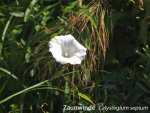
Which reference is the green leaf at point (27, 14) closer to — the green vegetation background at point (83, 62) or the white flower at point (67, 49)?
the green vegetation background at point (83, 62)

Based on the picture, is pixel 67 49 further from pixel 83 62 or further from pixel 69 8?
pixel 69 8

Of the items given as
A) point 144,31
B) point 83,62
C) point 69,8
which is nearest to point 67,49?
point 83,62

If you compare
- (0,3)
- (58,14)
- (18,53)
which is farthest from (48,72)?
(0,3)

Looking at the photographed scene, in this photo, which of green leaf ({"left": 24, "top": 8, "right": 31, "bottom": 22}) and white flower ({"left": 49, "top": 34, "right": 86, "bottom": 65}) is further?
green leaf ({"left": 24, "top": 8, "right": 31, "bottom": 22})

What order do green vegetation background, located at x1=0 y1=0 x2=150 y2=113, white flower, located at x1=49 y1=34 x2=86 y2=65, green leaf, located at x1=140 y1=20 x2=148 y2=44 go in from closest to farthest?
white flower, located at x1=49 y1=34 x2=86 y2=65, green vegetation background, located at x1=0 y1=0 x2=150 y2=113, green leaf, located at x1=140 y1=20 x2=148 y2=44

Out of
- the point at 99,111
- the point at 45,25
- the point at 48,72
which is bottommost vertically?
the point at 99,111

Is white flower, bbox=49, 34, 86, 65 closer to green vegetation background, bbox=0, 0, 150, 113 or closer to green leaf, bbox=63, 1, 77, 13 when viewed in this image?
green vegetation background, bbox=0, 0, 150, 113

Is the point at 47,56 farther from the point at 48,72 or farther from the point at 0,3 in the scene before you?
the point at 0,3

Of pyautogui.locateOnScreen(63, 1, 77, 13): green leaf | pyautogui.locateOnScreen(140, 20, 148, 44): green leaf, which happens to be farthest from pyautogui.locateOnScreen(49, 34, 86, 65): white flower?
pyautogui.locateOnScreen(140, 20, 148, 44): green leaf
